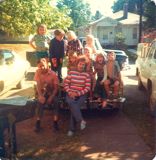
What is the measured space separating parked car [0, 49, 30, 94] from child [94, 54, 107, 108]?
5.08 feet

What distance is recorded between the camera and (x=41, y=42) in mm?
6832

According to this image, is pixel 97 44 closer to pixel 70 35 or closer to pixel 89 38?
pixel 89 38

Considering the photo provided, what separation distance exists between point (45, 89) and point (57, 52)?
0.89 meters

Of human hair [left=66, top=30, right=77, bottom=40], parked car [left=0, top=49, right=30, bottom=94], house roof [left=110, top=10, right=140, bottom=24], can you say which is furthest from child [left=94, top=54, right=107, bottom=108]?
parked car [left=0, top=49, right=30, bottom=94]

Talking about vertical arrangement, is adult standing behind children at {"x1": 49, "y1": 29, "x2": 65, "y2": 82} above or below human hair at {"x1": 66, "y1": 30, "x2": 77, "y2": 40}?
below

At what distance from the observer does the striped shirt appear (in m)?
6.08

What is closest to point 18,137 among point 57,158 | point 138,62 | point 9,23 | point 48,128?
point 48,128

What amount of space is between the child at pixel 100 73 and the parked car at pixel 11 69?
5.08 feet

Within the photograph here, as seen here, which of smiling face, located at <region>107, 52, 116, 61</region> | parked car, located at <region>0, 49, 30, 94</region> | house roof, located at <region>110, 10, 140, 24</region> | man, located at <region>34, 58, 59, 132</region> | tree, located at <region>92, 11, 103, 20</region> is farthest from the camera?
parked car, located at <region>0, 49, 30, 94</region>

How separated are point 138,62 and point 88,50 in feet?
9.15

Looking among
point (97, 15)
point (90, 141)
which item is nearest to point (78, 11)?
point (97, 15)

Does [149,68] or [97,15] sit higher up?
[97,15]

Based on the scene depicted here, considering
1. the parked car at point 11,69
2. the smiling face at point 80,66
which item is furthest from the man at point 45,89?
the parked car at point 11,69

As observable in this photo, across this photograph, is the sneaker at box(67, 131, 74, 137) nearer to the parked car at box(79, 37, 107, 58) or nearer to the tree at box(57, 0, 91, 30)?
the parked car at box(79, 37, 107, 58)
